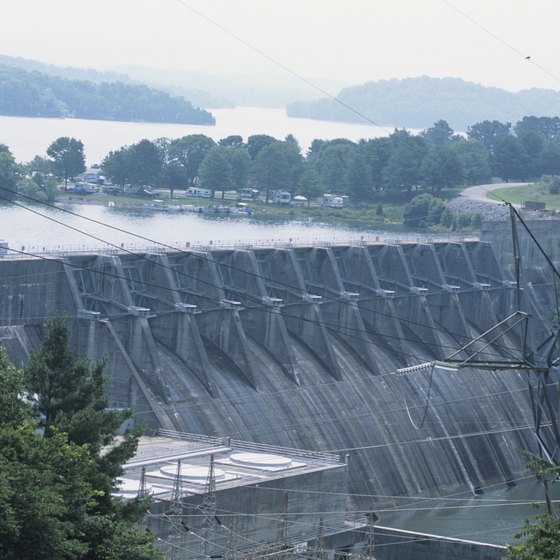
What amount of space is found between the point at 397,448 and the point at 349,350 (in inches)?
217

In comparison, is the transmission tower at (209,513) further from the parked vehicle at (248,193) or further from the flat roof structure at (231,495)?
the parked vehicle at (248,193)

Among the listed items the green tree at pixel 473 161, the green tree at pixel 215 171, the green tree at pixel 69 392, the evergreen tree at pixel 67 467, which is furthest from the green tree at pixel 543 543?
the green tree at pixel 473 161

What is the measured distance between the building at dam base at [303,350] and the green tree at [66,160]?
180ft

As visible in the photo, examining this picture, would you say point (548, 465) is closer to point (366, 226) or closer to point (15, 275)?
point (15, 275)

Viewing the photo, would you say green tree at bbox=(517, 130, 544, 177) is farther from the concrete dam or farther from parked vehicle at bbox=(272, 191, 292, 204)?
the concrete dam

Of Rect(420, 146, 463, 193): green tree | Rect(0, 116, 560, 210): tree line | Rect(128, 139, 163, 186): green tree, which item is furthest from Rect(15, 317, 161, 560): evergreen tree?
Rect(420, 146, 463, 193): green tree

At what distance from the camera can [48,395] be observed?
93.4 feet

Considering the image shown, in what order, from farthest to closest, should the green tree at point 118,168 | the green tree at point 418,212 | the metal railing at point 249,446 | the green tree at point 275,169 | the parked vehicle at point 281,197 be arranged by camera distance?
the green tree at point 275,169
the parked vehicle at point 281,197
the green tree at point 118,168
the green tree at point 418,212
the metal railing at point 249,446

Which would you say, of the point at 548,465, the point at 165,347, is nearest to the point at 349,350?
the point at 165,347

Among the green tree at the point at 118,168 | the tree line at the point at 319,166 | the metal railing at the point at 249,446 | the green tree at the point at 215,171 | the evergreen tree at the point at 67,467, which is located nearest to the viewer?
the evergreen tree at the point at 67,467

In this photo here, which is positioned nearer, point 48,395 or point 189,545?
point 48,395

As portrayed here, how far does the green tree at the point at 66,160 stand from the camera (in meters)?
117

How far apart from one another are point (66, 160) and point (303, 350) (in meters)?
65.3

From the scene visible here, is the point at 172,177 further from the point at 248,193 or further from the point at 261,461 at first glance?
the point at 261,461
